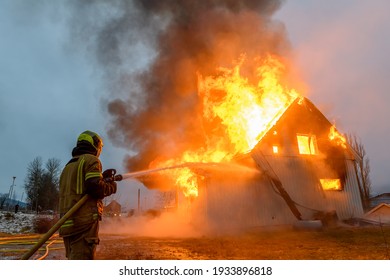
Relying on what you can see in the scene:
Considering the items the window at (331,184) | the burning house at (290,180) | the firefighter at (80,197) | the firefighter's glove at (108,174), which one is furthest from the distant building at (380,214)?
the firefighter at (80,197)

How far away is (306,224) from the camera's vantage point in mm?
12578

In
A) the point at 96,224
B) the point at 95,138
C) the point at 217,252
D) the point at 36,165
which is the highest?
the point at 36,165

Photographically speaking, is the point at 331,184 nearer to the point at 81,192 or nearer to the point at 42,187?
the point at 81,192

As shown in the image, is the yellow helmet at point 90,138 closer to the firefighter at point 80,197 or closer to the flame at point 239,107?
the firefighter at point 80,197

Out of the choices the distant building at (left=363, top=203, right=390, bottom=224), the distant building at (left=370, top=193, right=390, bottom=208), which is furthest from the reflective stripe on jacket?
the distant building at (left=370, top=193, right=390, bottom=208)

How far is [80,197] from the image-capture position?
364cm

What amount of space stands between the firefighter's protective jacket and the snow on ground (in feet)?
67.2

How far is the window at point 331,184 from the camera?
15023mm

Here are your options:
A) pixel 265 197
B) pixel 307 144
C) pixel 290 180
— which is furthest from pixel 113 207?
pixel 307 144

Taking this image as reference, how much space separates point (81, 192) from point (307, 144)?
14251 millimetres

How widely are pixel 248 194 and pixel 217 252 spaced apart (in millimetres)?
6930

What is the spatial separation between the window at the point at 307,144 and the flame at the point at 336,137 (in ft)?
3.30
